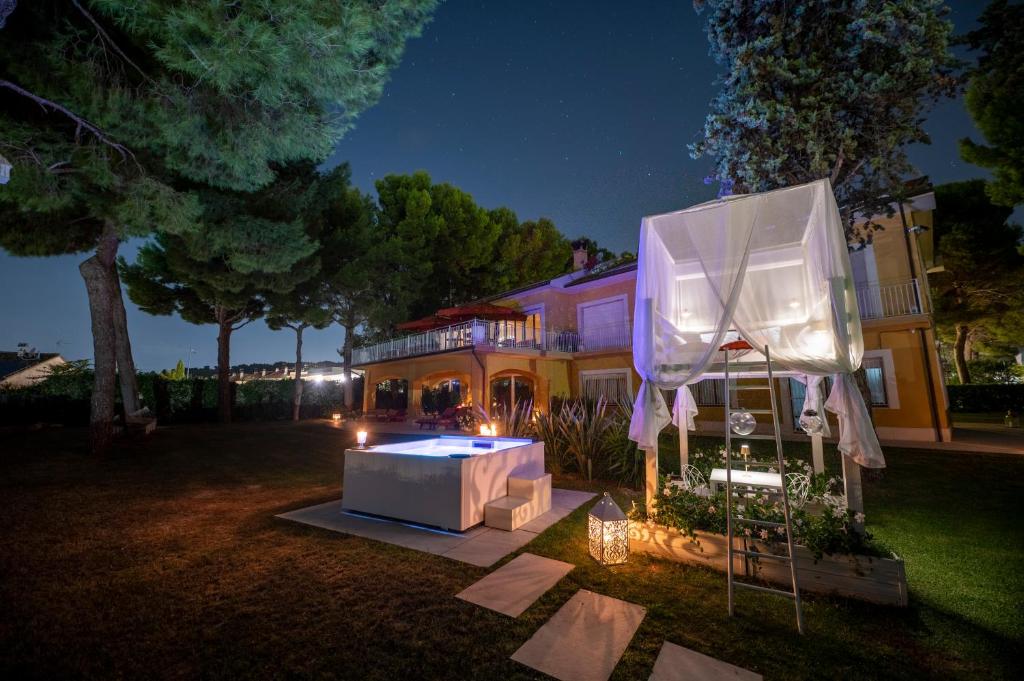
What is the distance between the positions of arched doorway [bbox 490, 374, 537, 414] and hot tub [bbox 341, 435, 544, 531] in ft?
32.4

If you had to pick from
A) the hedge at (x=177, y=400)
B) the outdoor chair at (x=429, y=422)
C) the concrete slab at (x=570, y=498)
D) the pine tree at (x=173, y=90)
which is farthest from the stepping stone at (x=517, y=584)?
the hedge at (x=177, y=400)

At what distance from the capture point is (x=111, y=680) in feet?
6.89

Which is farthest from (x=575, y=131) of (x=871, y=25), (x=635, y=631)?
(x=635, y=631)

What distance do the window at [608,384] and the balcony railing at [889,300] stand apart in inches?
264

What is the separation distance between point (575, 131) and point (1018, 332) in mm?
23210

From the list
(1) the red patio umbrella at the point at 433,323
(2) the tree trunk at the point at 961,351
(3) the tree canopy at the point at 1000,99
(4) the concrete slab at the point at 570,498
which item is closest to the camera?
(4) the concrete slab at the point at 570,498

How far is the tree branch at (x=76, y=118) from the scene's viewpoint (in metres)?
5.03

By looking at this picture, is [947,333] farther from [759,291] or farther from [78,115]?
[78,115]

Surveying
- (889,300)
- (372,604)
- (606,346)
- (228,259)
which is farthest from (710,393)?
(228,259)

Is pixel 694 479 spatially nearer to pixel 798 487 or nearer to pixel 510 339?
pixel 798 487

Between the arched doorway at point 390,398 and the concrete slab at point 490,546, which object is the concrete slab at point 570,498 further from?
the arched doorway at point 390,398

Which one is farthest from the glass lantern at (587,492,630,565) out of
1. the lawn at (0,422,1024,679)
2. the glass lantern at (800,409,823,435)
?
the glass lantern at (800,409,823,435)

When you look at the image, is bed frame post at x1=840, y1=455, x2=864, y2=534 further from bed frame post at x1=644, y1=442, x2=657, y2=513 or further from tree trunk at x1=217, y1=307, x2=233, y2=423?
tree trunk at x1=217, y1=307, x2=233, y2=423

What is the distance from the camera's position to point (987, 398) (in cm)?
1628
